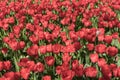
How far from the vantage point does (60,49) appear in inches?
199

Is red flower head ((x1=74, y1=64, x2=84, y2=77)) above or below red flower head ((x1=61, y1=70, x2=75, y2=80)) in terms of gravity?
below

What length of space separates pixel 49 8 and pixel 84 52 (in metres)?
2.77

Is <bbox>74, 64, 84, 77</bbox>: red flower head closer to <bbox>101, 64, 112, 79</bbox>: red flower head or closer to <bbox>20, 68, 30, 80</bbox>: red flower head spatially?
<bbox>101, 64, 112, 79</bbox>: red flower head

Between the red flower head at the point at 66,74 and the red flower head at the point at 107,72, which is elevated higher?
the red flower head at the point at 66,74

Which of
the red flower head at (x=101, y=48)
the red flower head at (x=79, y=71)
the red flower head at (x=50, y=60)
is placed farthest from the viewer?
the red flower head at (x=101, y=48)

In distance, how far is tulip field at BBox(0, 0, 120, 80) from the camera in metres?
4.25

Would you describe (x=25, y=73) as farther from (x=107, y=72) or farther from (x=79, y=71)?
(x=107, y=72)

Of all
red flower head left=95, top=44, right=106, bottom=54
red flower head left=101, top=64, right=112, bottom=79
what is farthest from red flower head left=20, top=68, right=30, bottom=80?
red flower head left=95, top=44, right=106, bottom=54

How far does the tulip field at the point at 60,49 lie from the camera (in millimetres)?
4250

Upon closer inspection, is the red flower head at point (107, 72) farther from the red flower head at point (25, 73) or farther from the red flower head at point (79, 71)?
the red flower head at point (25, 73)

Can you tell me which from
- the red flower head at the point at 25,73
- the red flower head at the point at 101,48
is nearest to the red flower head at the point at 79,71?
the red flower head at the point at 25,73

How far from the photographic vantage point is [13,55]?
5742 millimetres

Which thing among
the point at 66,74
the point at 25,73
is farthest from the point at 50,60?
the point at 66,74

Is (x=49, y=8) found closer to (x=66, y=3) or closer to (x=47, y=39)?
(x=66, y=3)
